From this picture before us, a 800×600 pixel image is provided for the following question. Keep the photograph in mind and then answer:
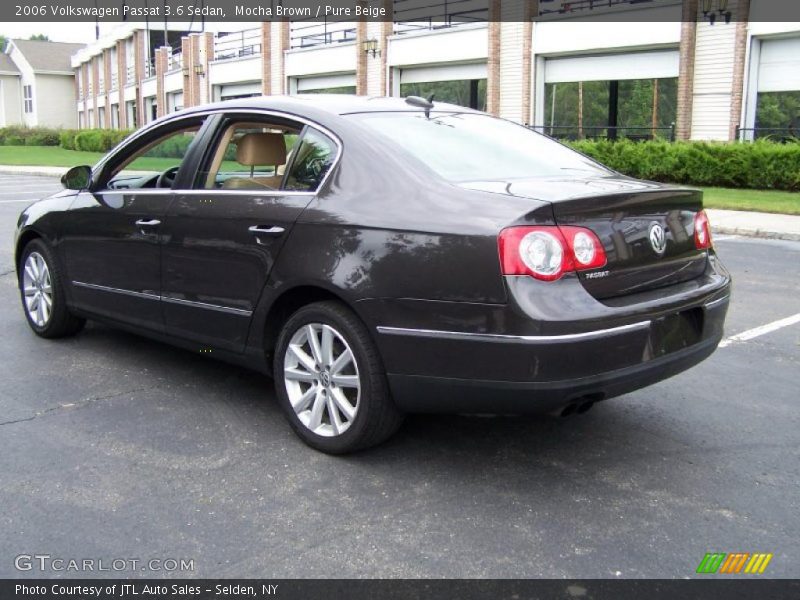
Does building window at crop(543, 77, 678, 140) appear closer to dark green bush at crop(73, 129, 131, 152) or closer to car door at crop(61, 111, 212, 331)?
car door at crop(61, 111, 212, 331)

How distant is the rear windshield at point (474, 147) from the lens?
4.12m

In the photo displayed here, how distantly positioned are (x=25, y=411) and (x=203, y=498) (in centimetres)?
164

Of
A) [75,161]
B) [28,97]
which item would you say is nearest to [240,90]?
[75,161]

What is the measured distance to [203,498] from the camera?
3.64 metres

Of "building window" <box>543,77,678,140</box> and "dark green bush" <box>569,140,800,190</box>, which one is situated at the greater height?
"building window" <box>543,77,678,140</box>

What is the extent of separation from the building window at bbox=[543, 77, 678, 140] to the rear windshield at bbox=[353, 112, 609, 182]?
20646mm

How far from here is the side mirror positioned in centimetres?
567

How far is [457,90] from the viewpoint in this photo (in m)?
30.9

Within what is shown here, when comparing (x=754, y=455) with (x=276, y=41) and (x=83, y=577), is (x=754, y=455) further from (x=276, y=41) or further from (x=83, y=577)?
(x=276, y=41)

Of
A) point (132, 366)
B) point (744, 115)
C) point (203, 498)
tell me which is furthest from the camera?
point (744, 115)

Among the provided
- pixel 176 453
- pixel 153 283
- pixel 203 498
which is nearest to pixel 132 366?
pixel 153 283

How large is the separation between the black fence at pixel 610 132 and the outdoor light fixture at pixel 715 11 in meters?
3.05

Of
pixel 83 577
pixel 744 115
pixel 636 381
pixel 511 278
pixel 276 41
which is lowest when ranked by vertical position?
pixel 83 577
